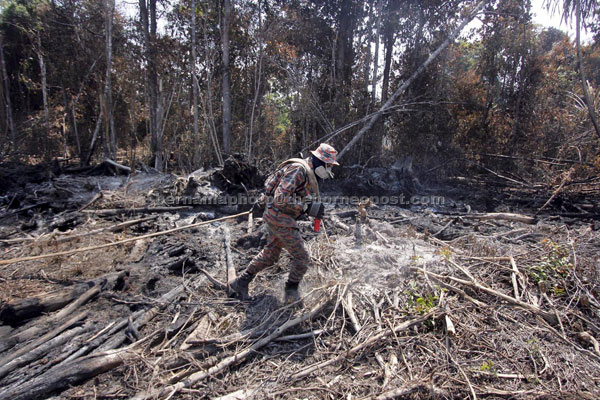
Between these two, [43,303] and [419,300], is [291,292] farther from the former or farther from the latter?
[43,303]

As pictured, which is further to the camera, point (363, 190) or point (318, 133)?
point (318, 133)

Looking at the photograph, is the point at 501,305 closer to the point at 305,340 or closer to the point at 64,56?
the point at 305,340

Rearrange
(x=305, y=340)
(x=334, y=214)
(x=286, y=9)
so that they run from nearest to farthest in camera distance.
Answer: (x=305, y=340), (x=334, y=214), (x=286, y=9)

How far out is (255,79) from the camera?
43.0 ft

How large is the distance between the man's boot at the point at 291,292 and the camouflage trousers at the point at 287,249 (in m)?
0.07

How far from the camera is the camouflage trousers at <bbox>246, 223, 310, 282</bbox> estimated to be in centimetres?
326

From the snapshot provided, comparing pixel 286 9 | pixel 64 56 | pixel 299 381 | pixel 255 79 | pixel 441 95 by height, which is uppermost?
pixel 286 9

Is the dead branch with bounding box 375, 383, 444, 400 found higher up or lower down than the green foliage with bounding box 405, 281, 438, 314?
lower down

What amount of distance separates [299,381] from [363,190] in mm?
7651

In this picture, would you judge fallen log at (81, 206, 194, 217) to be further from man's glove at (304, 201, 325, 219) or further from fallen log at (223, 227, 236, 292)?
man's glove at (304, 201, 325, 219)

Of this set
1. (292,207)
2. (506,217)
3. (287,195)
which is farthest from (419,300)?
(506,217)

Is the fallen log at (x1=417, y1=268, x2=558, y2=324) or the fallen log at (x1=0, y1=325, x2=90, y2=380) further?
the fallen log at (x1=417, y1=268, x2=558, y2=324)

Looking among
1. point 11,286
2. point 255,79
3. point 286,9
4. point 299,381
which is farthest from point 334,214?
point 286,9

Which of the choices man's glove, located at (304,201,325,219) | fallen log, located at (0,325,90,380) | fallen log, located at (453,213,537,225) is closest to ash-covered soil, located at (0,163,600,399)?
fallen log, located at (0,325,90,380)
